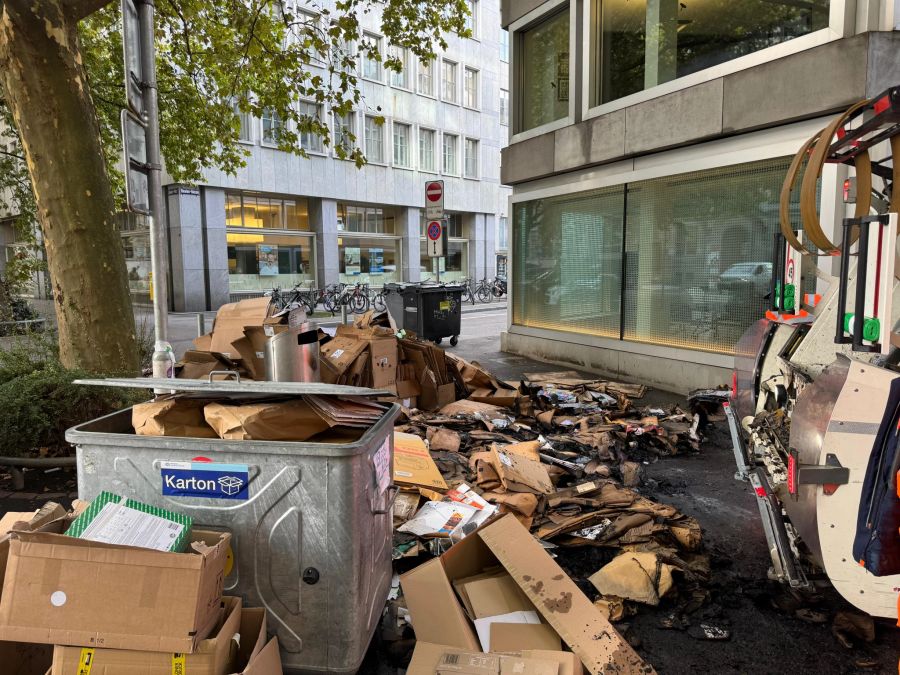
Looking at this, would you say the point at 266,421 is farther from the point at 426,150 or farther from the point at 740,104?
the point at 426,150

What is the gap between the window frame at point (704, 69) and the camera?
612cm

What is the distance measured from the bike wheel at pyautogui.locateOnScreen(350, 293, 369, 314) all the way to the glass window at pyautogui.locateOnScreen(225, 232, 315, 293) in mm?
3914

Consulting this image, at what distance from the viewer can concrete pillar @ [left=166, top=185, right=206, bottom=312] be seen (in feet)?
68.1

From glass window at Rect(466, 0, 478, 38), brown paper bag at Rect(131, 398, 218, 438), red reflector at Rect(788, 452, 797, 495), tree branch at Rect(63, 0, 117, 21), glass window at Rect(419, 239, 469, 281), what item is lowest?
red reflector at Rect(788, 452, 797, 495)

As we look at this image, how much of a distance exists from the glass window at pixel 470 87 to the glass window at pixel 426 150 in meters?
3.09

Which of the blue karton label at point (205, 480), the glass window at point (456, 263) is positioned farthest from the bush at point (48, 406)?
the glass window at point (456, 263)

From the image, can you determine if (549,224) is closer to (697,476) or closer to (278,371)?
(697,476)

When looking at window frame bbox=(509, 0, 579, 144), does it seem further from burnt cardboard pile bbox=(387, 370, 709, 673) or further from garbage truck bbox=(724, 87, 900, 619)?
garbage truck bbox=(724, 87, 900, 619)

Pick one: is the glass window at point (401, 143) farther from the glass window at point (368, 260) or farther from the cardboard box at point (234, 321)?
the cardboard box at point (234, 321)

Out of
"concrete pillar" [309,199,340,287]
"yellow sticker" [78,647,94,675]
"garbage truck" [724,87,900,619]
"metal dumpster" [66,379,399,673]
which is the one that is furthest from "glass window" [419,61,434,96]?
"yellow sticker" [78,647,94,675]

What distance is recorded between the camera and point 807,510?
8.45 feet

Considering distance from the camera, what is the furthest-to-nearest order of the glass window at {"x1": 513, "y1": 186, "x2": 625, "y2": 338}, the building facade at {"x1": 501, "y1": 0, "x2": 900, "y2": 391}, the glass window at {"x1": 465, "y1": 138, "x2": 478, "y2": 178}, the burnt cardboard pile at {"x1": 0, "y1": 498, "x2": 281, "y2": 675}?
the glass window at {"x1": 465, "y1": 138, "x2": 478, "y2": 178} < the glass window at {"x1": 513, "y1": 186, "x2": 625, "y2": 338} < the building facade at {"x1": 501, "y1": 0, "x2": 900, "y2": 391} < the burnt cardboard pile at {"x1": 0, "y1": 498, "x2": 281, "y2": 675}

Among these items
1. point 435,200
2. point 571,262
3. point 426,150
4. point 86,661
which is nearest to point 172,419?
point 86,661

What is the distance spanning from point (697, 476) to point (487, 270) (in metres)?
28.1
